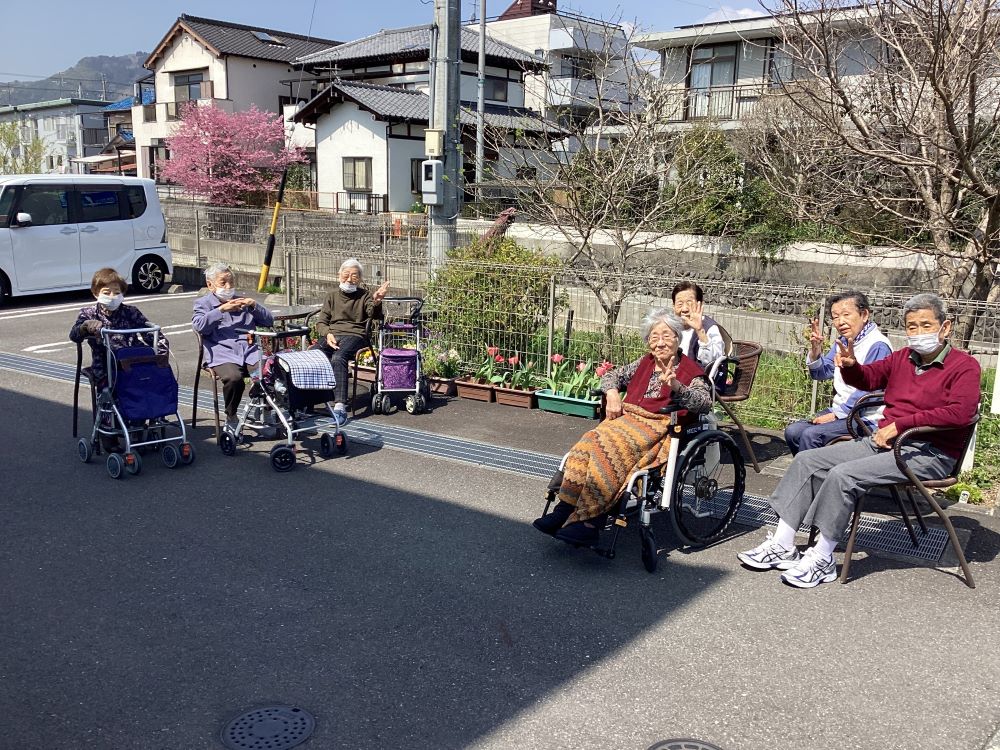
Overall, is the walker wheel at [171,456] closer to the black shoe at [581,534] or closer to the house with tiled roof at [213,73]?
the black shoe at [581,534]

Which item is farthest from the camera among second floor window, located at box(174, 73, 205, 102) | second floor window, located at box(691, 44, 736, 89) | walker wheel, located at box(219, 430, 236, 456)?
second floor window, located at box(174, 73, 205, 102)

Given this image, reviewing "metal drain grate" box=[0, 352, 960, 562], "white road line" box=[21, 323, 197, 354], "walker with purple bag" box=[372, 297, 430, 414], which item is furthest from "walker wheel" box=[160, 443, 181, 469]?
"white road line" box=[21, 323, 197, 354]

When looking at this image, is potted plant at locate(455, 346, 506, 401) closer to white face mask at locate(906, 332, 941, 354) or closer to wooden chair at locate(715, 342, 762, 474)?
wooden chair at locate(715, 342, 762, 474)

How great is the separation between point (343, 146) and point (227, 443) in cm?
2675

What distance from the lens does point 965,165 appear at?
281 inches

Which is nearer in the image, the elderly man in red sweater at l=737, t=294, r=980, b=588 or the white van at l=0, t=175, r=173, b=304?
the elderly man in red sweater at l=737, t=294, r=980, b=588

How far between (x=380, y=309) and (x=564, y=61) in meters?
31.4

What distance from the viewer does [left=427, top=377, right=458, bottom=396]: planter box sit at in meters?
8.56

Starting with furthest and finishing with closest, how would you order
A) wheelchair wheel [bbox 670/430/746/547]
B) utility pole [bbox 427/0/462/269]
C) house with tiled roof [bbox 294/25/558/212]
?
house with tiled roof [bbox 294/25/558/212]
utility pole [bbox 427/0/462/269]
wheelchair wheel [bbox 670/430/746/547]

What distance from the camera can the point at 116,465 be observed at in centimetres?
591

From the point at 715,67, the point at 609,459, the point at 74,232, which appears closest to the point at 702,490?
the point at 609,459

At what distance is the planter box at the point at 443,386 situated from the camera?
8562mm

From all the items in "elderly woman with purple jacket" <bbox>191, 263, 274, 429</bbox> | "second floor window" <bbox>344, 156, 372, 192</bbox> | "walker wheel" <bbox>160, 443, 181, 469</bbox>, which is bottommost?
"walker wheel" <bbox>160, 443, 181, 469</bbox>

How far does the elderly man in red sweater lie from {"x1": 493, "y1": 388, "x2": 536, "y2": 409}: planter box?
3629mm
